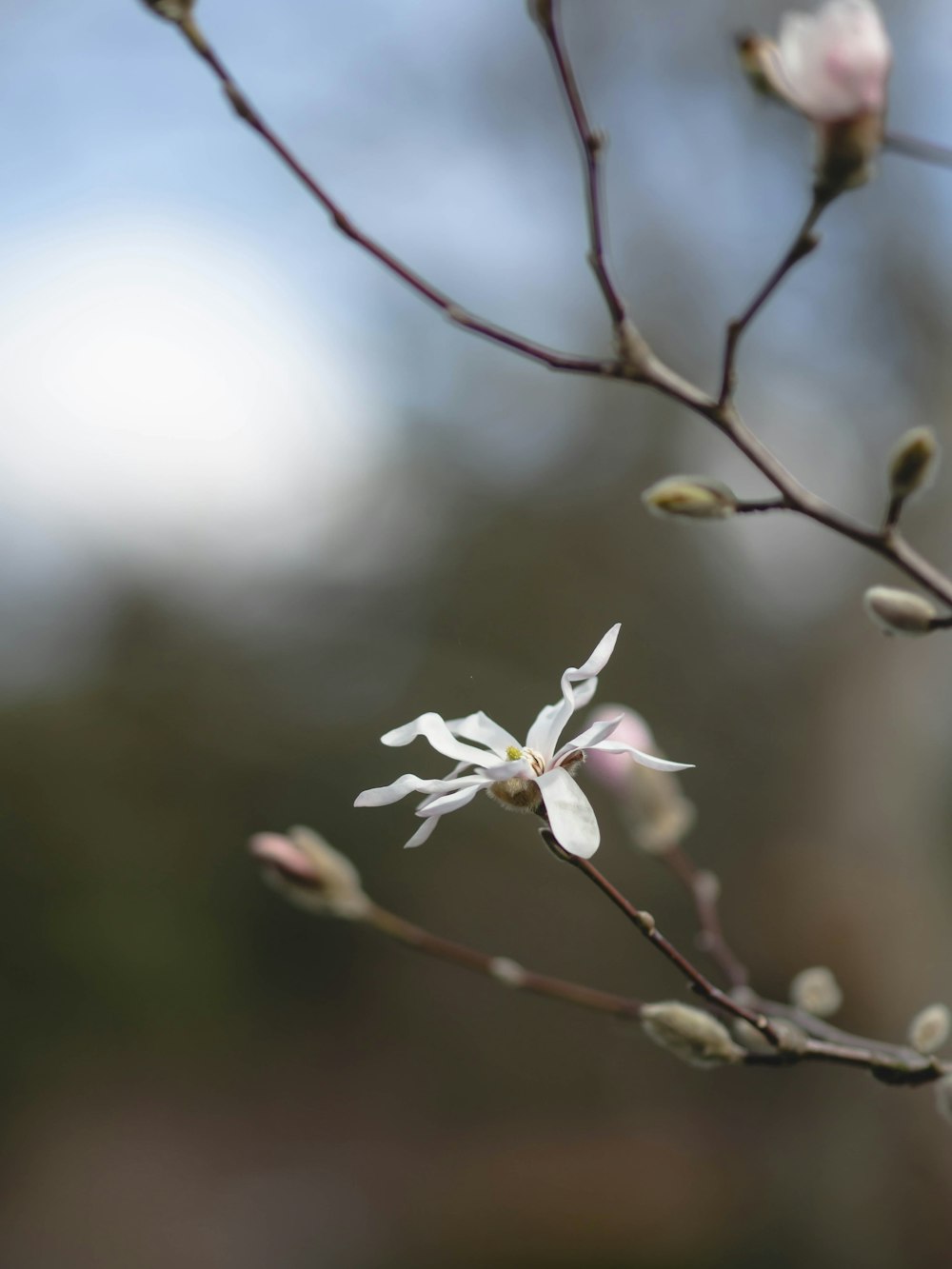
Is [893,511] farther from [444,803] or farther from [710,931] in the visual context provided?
[710,931]

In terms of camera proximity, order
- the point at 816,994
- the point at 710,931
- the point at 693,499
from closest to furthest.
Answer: the point at 693,499 → the point at 816,994 → the point at 710,931

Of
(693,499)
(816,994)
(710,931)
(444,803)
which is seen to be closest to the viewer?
(444,803)

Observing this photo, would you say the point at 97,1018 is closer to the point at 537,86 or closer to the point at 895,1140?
the point at 895,1140

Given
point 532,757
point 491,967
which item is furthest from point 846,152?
point 491,967

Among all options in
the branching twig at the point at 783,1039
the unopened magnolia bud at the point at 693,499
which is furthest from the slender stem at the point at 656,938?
the unopened magnolia bud at the point at 693,499

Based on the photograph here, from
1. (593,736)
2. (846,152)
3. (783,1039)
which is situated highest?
(846,152)

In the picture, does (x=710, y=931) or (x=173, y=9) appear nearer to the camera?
(x=173, y=9)

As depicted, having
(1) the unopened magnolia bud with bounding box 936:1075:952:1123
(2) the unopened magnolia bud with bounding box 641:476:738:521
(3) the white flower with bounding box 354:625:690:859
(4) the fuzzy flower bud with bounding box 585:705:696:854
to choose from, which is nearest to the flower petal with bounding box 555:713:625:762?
(3) the white flower with bounding box 354:625:690:859
